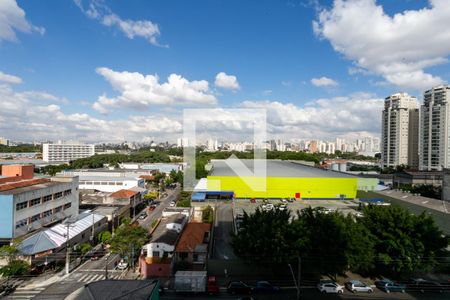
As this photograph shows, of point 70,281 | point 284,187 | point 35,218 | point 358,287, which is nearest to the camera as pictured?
point 358,287

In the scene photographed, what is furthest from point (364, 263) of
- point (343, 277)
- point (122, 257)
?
point (122, 257)

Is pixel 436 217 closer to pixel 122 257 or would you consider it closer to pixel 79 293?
pixel 122 257

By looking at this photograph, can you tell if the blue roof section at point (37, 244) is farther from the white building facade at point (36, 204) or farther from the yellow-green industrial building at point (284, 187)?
the yellow-green industrial building at point (284, 187)

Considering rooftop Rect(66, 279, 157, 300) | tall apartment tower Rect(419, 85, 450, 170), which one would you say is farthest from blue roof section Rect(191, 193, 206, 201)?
tall apartment tower Rect(419, 85, 450, 170)

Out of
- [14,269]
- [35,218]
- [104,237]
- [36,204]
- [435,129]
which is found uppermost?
[435,129]

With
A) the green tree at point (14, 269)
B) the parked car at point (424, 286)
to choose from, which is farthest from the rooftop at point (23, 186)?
the parked car at point (424, 286)

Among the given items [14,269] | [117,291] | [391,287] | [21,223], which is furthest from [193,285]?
[21,223]

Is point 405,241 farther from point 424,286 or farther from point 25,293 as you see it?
point 25,293
